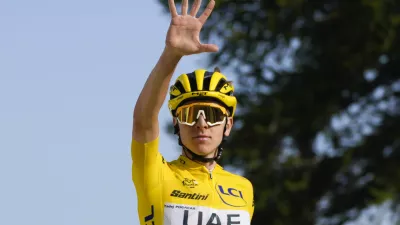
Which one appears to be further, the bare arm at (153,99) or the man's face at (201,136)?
the man's face at (201,136)

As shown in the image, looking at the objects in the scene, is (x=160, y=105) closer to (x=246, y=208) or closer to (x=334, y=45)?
(x=246, y=208)

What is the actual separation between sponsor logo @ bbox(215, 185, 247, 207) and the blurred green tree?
1827cm

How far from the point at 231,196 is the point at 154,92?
1.15 meters

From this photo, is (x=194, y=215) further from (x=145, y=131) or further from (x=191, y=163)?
(x=145, y=131)

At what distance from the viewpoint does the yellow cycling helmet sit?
22.9 feet

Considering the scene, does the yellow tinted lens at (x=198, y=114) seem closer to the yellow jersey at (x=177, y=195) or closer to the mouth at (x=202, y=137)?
the mouth at (x=202, y=137)

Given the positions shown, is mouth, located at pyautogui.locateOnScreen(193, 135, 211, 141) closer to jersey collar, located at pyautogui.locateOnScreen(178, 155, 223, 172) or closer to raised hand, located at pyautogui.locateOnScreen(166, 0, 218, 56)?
jersey collar, located at pyautogui.locateOnScreen(178, 155, 223, 172)

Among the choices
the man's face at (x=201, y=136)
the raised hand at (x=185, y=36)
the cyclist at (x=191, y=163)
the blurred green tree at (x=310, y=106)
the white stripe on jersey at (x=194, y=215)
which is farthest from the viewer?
the blurred green tree at (x=310, y=106)

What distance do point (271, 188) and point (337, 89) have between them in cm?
314

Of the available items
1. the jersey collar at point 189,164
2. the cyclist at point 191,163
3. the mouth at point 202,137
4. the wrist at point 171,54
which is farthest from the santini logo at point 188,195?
the wrist at point 171,54

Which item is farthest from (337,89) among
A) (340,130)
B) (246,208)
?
(246,208)

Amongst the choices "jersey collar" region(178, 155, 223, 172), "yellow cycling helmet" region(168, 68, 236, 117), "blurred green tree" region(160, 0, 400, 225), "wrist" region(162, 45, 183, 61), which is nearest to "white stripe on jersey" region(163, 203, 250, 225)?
"jersey collar" region(178, 155, 223, 172)

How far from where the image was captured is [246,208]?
703cm

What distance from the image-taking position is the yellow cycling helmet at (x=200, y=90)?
698cm
